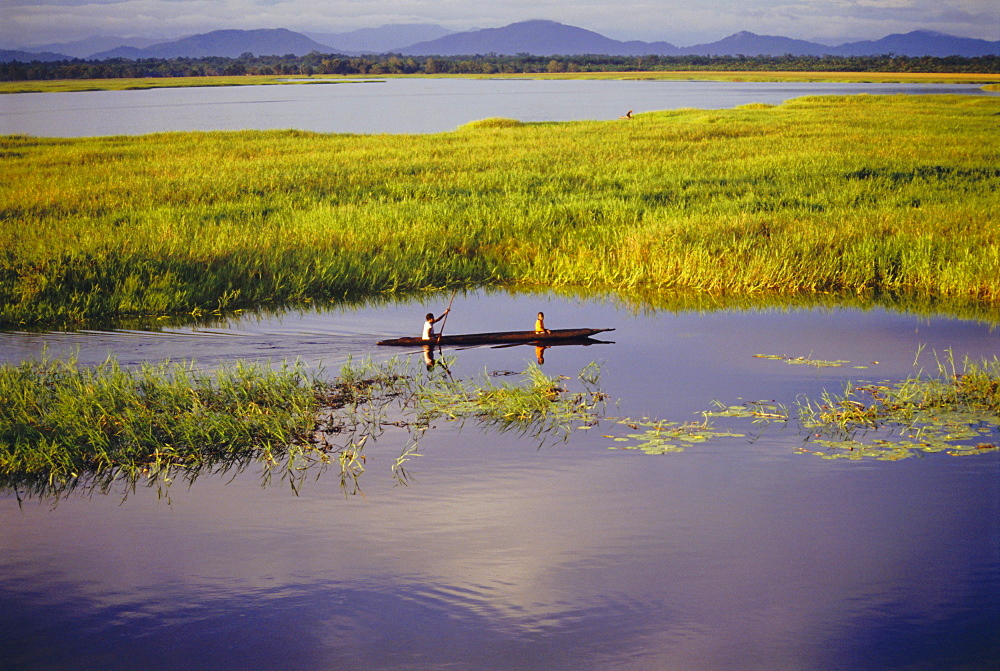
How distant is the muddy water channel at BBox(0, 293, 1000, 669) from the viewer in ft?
17.4

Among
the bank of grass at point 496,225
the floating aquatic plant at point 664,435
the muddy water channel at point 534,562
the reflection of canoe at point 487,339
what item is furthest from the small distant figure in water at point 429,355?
the bank of grass at point 496,225

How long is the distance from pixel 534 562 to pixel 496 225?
13314 millimetres

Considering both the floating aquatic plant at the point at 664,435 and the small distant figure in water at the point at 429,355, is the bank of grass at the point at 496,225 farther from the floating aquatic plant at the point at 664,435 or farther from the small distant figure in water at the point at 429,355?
the floating aquatic plant at the point at 664,435

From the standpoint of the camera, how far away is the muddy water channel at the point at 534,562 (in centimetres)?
529

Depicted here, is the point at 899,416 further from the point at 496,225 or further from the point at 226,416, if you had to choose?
the point at 496,225

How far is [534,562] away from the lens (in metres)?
6.11

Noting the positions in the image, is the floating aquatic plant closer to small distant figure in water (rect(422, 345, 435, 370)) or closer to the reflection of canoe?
the reflection of canoe

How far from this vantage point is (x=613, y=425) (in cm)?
884

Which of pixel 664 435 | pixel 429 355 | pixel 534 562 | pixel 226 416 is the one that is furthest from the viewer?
pixel 429 355

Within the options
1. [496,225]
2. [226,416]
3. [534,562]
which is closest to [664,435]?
[534,562]

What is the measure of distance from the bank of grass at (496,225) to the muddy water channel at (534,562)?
6.68 m

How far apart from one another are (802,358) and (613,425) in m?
3.45

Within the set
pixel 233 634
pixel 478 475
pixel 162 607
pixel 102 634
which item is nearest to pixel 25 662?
pixel 102 634

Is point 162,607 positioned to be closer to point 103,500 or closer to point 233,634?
point 233,634
